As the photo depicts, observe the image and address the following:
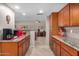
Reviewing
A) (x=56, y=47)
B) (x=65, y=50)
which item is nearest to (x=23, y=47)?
(x=56, y=47)

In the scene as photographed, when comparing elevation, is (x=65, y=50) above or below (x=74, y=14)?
below

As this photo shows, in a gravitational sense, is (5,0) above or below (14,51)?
above

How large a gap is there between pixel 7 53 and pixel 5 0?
2516 mm

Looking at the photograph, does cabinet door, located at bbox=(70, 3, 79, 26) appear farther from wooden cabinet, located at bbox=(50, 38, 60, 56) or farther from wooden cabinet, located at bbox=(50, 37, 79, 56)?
wooden cabinet, located at bbox=(50, 38, 60, 56)

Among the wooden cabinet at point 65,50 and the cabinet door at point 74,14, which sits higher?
the cabinet door at point 74,14

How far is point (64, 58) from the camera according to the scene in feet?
2.27

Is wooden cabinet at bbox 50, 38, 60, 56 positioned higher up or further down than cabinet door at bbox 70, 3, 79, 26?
further down

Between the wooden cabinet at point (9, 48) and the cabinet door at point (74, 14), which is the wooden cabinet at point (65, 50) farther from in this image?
the wooden cabinet at point (9, 48)

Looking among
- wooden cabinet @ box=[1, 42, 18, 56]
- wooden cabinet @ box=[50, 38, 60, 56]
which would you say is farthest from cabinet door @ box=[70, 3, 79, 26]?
wooden cabinet @ box=[1, 42, 18, 56]

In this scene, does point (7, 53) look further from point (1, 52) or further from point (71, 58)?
point (71, 58)

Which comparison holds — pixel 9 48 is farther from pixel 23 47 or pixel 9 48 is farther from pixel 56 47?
pixel 56 47

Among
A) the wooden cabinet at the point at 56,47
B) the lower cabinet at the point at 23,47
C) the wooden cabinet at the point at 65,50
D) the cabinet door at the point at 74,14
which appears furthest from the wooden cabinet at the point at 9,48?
the cabinet door at the point at 74,14

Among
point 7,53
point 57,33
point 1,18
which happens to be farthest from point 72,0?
point 57,33

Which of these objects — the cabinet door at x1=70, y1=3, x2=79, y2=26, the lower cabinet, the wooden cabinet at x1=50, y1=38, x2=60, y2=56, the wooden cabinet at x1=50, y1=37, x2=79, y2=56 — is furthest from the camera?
the wooden cabinet at x1=50, y1=38, x2=60, y2=56
